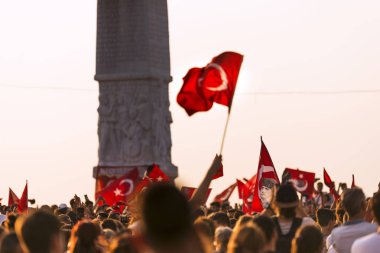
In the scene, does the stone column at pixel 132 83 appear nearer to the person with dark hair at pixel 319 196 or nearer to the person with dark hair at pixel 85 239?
the person with dark hair at pixel 319 196

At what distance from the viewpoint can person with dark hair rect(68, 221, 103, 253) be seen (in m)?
10.1

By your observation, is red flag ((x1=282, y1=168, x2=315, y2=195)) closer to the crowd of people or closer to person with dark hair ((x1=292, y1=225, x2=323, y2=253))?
the crowd of people

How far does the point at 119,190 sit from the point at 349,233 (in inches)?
747

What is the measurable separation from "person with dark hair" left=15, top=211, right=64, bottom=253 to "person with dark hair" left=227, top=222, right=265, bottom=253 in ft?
4.03

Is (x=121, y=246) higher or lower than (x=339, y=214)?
higher

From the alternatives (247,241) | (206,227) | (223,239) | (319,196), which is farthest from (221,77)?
(319,196)

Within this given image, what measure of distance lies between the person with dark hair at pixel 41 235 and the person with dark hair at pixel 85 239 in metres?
2.04

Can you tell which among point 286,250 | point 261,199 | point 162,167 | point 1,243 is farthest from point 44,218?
point 162,167

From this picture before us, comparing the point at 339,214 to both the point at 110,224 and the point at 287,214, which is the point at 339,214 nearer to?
the point at 110,224

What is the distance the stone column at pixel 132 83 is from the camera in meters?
41.4

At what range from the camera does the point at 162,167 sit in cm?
4119

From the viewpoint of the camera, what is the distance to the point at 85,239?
33.2 feet

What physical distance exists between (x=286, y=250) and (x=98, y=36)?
31397 millimetres

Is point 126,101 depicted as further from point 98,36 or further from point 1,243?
point 1,243
